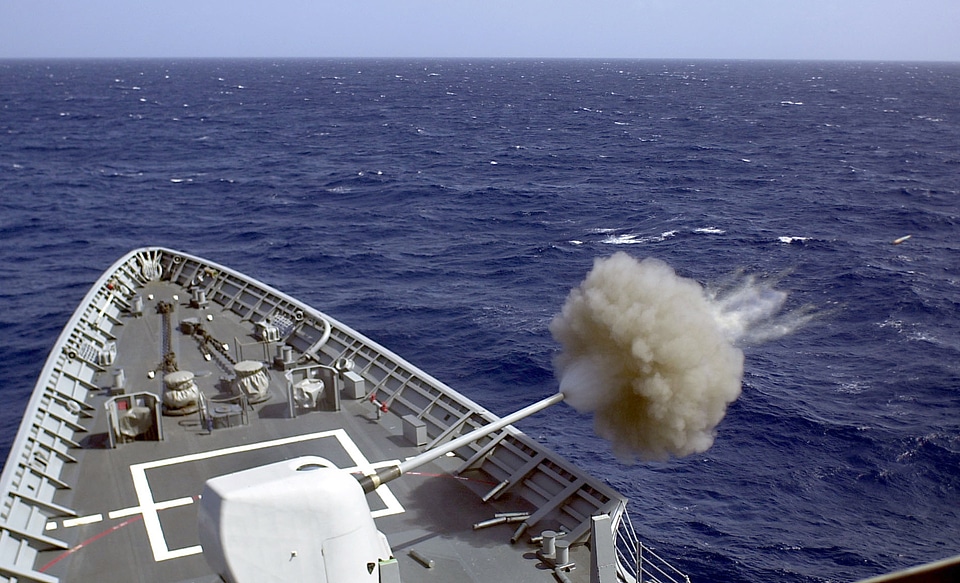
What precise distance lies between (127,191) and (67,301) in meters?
31.1

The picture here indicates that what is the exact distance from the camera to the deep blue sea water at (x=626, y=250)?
2380 centimetres

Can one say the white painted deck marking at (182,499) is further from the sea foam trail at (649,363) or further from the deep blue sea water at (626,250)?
the deep blue sea water at (626,250)

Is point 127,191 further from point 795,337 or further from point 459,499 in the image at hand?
point 459,499

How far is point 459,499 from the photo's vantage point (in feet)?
49.6

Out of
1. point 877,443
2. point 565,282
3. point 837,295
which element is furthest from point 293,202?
point 877,443

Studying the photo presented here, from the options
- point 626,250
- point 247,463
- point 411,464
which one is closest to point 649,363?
point 411,464

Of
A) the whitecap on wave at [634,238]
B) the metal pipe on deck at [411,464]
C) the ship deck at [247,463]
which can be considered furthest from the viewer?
the whitecap on wave at [634,238]

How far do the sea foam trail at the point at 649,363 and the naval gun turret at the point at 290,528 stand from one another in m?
4.85

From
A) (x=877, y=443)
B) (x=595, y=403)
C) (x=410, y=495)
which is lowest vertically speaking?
(x=877, y=443)

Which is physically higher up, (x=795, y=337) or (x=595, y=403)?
(x=595, y=403)

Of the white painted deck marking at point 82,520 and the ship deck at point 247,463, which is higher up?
the ship deck at point 247,463

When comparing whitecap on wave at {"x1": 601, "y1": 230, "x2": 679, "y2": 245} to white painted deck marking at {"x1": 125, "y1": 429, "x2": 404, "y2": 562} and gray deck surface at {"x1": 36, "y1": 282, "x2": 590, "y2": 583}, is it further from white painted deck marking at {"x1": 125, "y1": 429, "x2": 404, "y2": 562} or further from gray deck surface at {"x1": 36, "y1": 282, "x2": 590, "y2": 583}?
white painted deck marking at {"x1": 125, "y1": 429, "x2": 404, "y2": 562}

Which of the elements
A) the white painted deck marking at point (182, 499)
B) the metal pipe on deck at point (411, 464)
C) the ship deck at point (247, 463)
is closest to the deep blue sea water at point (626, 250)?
the ship deck at point (247, 463)

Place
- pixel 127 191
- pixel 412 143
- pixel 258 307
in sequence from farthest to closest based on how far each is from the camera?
pixel 412 143 < pixel 127 191 < pixel 258 307
